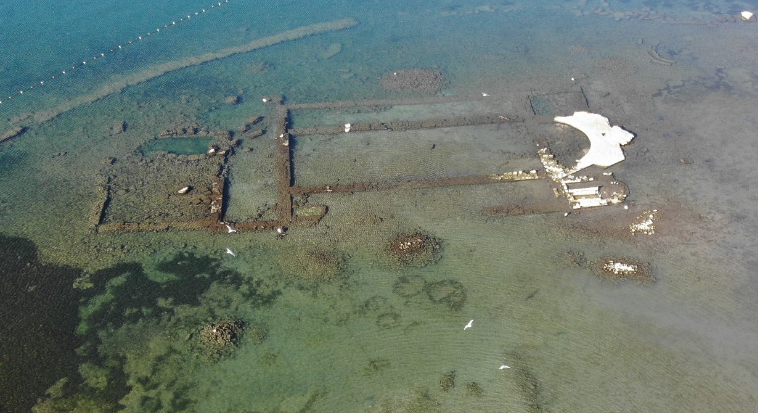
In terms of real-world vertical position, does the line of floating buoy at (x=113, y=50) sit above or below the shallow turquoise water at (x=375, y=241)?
above

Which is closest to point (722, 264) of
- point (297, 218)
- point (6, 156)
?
point (297, 218)

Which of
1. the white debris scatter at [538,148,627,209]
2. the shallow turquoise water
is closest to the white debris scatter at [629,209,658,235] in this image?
the shallow turquoise water

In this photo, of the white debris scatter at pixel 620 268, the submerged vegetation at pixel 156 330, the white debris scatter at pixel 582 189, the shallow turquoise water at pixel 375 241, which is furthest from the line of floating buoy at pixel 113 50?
the white debris scatter at pixel 620 268

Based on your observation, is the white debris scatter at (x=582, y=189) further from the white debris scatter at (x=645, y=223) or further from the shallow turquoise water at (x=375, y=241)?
the white debris scatter at (x=645, y=223)

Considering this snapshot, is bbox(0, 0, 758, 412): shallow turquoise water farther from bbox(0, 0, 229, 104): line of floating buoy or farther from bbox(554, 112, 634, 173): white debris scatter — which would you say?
bbox(554, 112, 634, 173): white debris scatter

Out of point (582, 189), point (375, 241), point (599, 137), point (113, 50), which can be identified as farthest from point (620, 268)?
point (113, 50)

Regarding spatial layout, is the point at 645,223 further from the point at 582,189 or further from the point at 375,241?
the point at 375,241

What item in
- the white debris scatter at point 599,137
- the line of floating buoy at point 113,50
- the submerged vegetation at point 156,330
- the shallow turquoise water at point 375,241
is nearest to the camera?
the submerged vegetation at point 156,330
